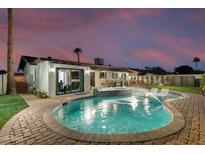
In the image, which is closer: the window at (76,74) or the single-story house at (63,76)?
the single-story house at (63,76)

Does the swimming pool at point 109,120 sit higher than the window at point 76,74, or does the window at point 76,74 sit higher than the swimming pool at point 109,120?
the window at point 76,74

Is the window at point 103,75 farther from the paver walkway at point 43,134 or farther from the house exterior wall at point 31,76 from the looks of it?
the paver walkway at point 43,134

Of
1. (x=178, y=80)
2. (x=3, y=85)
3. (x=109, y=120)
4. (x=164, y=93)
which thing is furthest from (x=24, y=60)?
(x=178, y=80)

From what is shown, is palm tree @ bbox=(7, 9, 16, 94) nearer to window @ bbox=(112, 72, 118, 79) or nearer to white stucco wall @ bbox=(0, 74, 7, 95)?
white stucco wall @ bbox=(0, 74, 7, 95)

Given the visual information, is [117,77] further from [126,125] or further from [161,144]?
[161,144]

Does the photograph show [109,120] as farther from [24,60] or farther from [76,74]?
[24,60]

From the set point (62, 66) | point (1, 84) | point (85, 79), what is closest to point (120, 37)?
point (85, 79)

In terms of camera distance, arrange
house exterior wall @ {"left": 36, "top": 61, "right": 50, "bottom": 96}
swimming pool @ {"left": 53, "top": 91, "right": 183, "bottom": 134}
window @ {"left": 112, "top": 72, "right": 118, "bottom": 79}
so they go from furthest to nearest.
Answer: window @ {"left": 112, "top": 72, "right": 118, "bottom": 79} < house exterior wall @ {"left": 36, "top": 61, "right": 50, "bottom": 96} < swimming pool @ {"left": 53, "top": 91, "right": 183, "bottom": 134}

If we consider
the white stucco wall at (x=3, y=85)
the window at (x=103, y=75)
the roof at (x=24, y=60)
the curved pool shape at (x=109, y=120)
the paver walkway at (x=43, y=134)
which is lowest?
the curved pool shape at (x=109, y=120)

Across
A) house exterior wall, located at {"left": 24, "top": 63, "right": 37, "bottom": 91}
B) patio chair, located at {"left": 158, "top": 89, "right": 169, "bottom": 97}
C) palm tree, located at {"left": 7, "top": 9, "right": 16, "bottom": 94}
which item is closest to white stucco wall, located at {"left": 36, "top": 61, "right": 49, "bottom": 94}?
house exterior wall, located at {"left": 24, "top": 63, "right": 37, "bottom": 91}

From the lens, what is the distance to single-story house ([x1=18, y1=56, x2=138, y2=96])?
1143cm

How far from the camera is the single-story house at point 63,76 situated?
11.4 m

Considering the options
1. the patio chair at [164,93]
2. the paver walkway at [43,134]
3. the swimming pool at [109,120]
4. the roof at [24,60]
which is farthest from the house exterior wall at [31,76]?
the patio chair at [164,93]
